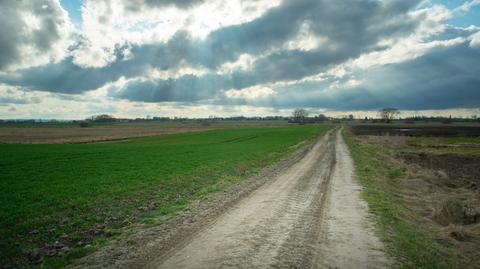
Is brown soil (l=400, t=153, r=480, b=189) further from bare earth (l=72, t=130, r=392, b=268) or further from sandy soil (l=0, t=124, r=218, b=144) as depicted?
sandy soil (l=0, t=124, r=218, b=144)

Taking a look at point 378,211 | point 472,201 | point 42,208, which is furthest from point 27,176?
point 472,201

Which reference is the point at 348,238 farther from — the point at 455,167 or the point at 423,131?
the point at 423,131

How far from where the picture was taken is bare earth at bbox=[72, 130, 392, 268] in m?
7.18

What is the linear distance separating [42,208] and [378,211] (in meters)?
14.6

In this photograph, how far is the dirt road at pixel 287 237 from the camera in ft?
23.4

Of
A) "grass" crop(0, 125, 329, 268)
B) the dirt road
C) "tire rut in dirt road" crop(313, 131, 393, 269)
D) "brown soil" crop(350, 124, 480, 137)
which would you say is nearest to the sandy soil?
"grass" crop(0, 125, 329, 268)

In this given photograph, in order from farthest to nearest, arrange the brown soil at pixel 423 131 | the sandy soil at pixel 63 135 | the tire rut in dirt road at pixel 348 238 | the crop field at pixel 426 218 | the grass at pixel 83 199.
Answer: the brown soil at pixel 423 131 → the sandy soil at pixel 63 135 → the grass at pixel 83 199 → the crop field at pixel 426 218 → the tire rut in dirt road at pixel 348 238

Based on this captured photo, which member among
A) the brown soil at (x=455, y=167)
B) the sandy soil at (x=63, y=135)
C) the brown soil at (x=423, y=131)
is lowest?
the brown soil at (x=455, y=167)

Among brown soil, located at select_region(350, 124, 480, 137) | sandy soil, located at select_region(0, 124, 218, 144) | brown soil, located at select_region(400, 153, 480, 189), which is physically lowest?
brown soil, located at select_region(400, 153, 480, 189)

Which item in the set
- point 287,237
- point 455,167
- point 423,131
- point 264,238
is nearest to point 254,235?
point 264,238

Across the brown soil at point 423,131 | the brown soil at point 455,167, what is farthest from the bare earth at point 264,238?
the brown soil at point 423,131

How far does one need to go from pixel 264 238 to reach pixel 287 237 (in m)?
0.75

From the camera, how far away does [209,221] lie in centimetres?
1051

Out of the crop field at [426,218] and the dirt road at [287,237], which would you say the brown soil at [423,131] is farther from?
the dirt road at [287,237]
